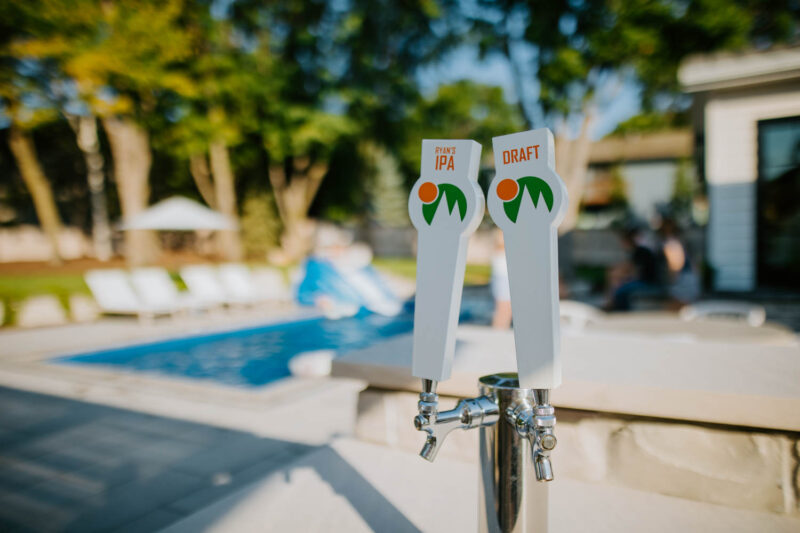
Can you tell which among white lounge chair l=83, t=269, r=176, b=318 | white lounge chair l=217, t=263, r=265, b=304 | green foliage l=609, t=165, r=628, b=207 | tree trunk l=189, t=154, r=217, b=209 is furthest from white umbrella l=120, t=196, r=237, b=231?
green foliage l=609, t=165, r=628, b=207

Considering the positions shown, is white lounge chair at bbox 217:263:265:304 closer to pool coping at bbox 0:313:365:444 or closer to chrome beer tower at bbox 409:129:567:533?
pool coping at bbox 0:313:365:444

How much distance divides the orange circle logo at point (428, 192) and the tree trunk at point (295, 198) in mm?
25614

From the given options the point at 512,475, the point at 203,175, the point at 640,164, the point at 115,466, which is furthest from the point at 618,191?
the point at 512,475

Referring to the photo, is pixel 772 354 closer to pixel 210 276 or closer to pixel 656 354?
pixel 656 354

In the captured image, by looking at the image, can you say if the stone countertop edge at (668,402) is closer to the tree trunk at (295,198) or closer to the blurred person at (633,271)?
the blurred person at (633,271)

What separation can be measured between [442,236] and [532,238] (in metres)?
Result: 0.22

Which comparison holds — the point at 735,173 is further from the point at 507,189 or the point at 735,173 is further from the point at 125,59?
the point at 125,59

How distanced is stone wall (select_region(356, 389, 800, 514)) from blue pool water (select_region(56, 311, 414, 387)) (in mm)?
6539

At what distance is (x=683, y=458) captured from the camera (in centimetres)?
173

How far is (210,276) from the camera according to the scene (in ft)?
41.1

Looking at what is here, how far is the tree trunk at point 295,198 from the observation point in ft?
88.4

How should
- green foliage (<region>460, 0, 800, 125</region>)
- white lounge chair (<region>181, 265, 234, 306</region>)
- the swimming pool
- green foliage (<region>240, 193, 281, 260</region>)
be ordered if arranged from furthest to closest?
green foliage (<region>240, 193, 281, 260</region>) < green foliage (<region>460, 0, 800, 125</region>) < white lounge chair (<region>181, 265, 234, 306</region>) < the swimming pool

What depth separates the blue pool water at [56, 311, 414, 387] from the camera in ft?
25.8

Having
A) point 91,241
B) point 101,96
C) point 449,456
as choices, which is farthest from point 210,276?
point 91,241
